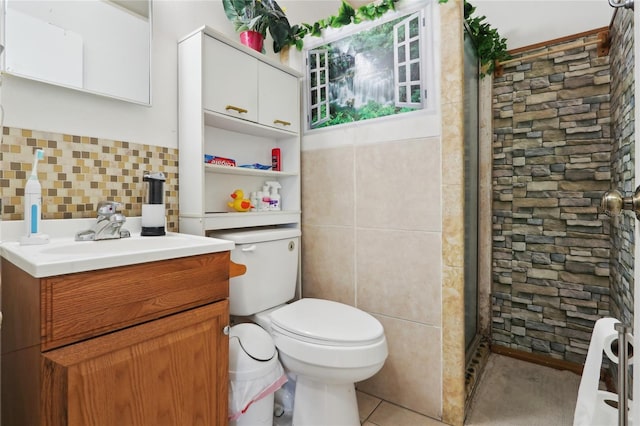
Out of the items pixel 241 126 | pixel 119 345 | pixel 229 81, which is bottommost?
pixel 119 345

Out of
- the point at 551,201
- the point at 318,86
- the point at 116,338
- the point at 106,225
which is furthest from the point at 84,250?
the point at 551,201

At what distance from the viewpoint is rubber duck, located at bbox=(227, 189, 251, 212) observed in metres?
1.61

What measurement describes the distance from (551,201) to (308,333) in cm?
169

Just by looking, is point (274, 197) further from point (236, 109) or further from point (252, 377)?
point (252, 377)

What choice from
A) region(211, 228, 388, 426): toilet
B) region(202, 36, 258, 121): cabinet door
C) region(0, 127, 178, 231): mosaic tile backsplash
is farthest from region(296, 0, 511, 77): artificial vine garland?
region(211, 228, 388, 426): toilet

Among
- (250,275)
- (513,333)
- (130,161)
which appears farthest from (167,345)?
(513,333)

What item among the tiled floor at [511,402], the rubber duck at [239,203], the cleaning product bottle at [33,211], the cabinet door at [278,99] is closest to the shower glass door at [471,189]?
the tiled floor at [511,402]

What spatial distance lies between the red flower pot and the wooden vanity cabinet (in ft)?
3.81

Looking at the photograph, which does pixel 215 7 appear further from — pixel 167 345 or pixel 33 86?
pixel 167 345

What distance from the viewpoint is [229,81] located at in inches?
58.6

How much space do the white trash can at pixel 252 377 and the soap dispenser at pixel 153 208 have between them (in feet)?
1.73

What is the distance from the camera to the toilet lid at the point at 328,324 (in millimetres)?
1206

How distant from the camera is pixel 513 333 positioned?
82.0 inches

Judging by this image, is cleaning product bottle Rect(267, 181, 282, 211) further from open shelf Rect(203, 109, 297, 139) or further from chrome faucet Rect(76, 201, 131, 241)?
chrome faucet Rect(76, 201, 131, 241)
